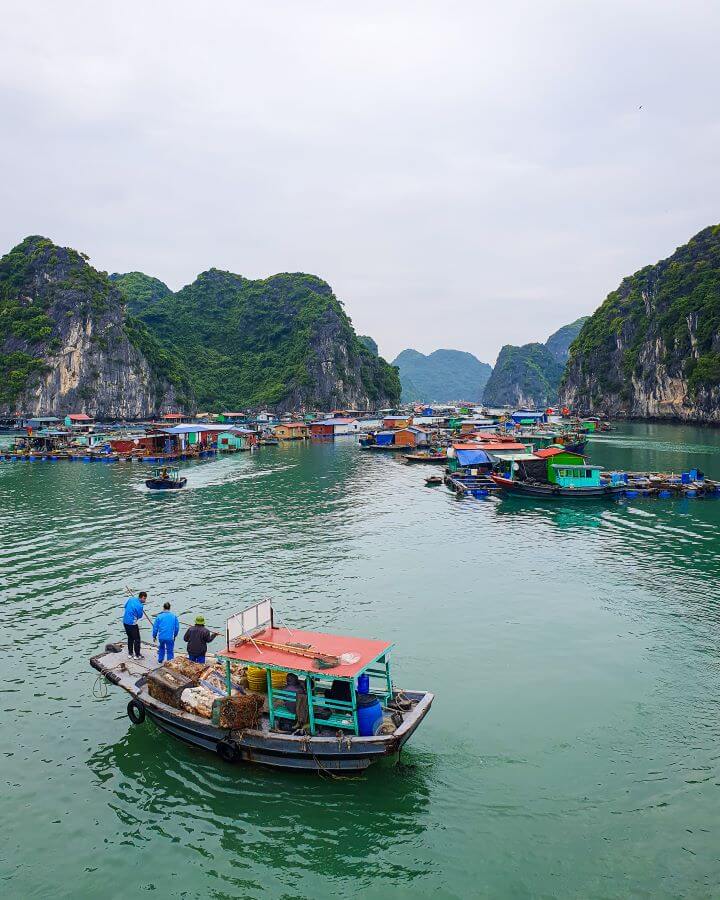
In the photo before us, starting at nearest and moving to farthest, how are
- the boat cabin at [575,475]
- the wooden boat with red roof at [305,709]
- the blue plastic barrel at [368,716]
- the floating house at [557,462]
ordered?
the wooden boat with red roof at [305,709] → the blue plastic barrel at [368,716] → the boat cabin at [575,475] → the floating house at [557,462]

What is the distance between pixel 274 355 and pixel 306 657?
178 m

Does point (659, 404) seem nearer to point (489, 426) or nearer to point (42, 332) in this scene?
point (489, 426)

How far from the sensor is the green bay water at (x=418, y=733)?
30.8 ft

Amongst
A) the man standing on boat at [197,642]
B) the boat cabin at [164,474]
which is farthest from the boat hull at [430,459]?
the man standing on boat at [197,642]

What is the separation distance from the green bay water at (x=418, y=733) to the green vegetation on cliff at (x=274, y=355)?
446 feet

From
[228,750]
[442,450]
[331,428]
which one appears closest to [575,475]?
[442,450]

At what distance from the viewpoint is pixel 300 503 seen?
42.3 m

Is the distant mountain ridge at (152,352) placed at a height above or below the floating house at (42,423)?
above

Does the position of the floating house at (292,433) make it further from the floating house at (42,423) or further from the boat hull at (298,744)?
the boat hull at (298,744)

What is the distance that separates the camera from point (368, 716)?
11164 millimetres

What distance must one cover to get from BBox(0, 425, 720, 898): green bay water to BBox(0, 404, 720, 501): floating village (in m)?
12.7

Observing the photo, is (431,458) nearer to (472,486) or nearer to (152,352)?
(472,486)

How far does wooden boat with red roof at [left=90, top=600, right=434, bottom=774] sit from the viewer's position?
1102cm

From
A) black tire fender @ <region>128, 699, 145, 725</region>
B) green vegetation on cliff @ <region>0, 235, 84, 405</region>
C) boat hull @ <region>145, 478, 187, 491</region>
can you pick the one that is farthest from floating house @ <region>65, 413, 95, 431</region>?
black tire fender @ <region>128, 699, 145, 725</region>
